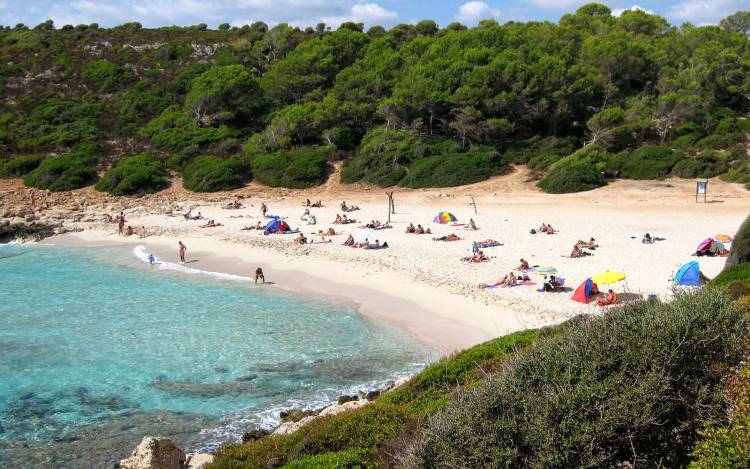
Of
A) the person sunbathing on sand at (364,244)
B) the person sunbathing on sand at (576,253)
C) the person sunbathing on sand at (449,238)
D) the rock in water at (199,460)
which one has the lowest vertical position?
the rock in water at (199,460)

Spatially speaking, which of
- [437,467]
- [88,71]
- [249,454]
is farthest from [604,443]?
[88,71]

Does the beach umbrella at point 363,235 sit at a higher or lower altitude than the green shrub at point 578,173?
lower

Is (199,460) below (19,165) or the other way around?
below

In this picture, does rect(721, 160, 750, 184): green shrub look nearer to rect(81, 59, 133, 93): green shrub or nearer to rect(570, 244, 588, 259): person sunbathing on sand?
rect(570, 244, 588, 259): person sunbathing on sand

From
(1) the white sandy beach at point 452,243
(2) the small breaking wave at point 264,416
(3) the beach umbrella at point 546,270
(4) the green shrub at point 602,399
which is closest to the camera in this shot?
(4) the green shrub at point 602,399

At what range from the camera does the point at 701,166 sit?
33812 mm

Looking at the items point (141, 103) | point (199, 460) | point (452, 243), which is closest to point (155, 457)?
point (199, 460)

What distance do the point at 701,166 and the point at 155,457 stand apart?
32.6 meters

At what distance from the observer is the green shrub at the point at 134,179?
1547 inches

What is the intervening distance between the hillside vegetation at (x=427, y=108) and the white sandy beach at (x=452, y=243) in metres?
2.27

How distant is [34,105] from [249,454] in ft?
168

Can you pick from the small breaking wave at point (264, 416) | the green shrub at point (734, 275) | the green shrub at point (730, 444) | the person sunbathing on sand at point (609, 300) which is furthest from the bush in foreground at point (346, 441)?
the person sunbathing on sand at point (609, 300)

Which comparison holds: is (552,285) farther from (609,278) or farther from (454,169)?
(454,169)

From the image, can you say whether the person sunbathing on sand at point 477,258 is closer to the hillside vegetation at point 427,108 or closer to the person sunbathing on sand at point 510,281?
the person sunbathing on sand at point 510,281
